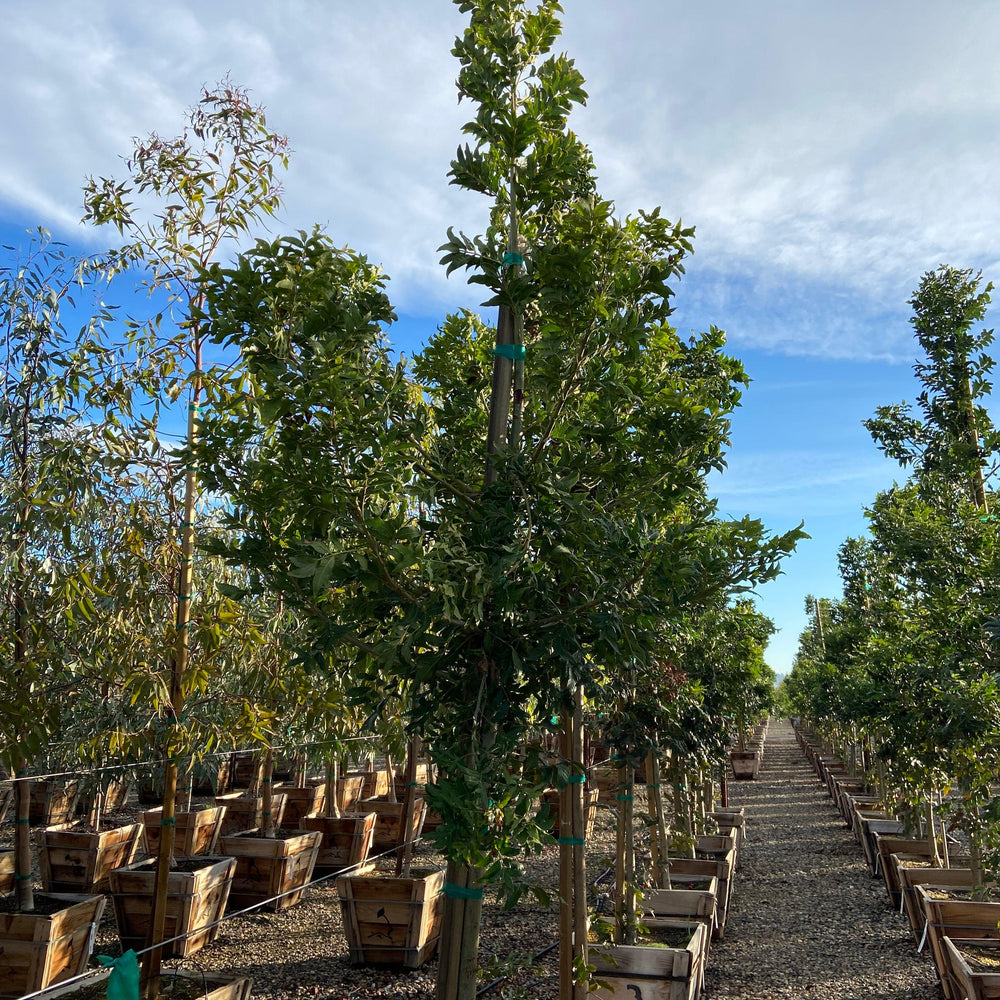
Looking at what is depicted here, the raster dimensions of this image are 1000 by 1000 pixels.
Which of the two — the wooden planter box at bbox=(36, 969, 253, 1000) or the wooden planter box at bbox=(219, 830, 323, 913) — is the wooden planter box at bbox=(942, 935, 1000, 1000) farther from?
the wooden planter box at bbox=(219, 830, 323, 913)

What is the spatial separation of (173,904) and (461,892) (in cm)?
492

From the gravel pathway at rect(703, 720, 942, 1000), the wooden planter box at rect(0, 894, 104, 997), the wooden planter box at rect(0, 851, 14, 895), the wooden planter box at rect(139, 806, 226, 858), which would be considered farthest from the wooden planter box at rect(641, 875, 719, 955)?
the wooden planter box at rect(0, 851, 14, 895)

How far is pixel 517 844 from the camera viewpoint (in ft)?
7.47

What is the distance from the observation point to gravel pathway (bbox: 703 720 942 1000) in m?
6.62

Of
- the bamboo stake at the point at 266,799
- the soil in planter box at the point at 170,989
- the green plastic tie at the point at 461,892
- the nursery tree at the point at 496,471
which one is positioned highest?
the nursery tree at the point at 496,471

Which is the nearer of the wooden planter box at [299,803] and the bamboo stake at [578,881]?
the bamboo stake at [578,881]

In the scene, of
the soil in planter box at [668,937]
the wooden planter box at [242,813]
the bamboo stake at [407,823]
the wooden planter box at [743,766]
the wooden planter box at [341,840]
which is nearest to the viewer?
the soil in planter box at [668,937]

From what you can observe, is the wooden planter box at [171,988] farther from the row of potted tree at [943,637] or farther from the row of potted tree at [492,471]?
the row of potted tree at [943,637]

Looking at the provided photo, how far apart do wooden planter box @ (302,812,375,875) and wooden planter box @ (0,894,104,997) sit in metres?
3.52

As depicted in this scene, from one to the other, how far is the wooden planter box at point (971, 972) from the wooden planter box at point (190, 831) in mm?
7152

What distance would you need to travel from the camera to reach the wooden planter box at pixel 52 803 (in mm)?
12008

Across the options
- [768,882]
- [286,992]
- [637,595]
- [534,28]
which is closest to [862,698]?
[768,882]

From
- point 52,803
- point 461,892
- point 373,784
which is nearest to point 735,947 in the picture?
point 461,892

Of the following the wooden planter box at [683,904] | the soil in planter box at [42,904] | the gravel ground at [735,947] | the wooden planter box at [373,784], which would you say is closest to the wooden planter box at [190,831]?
the gravel ground at [735,947]
